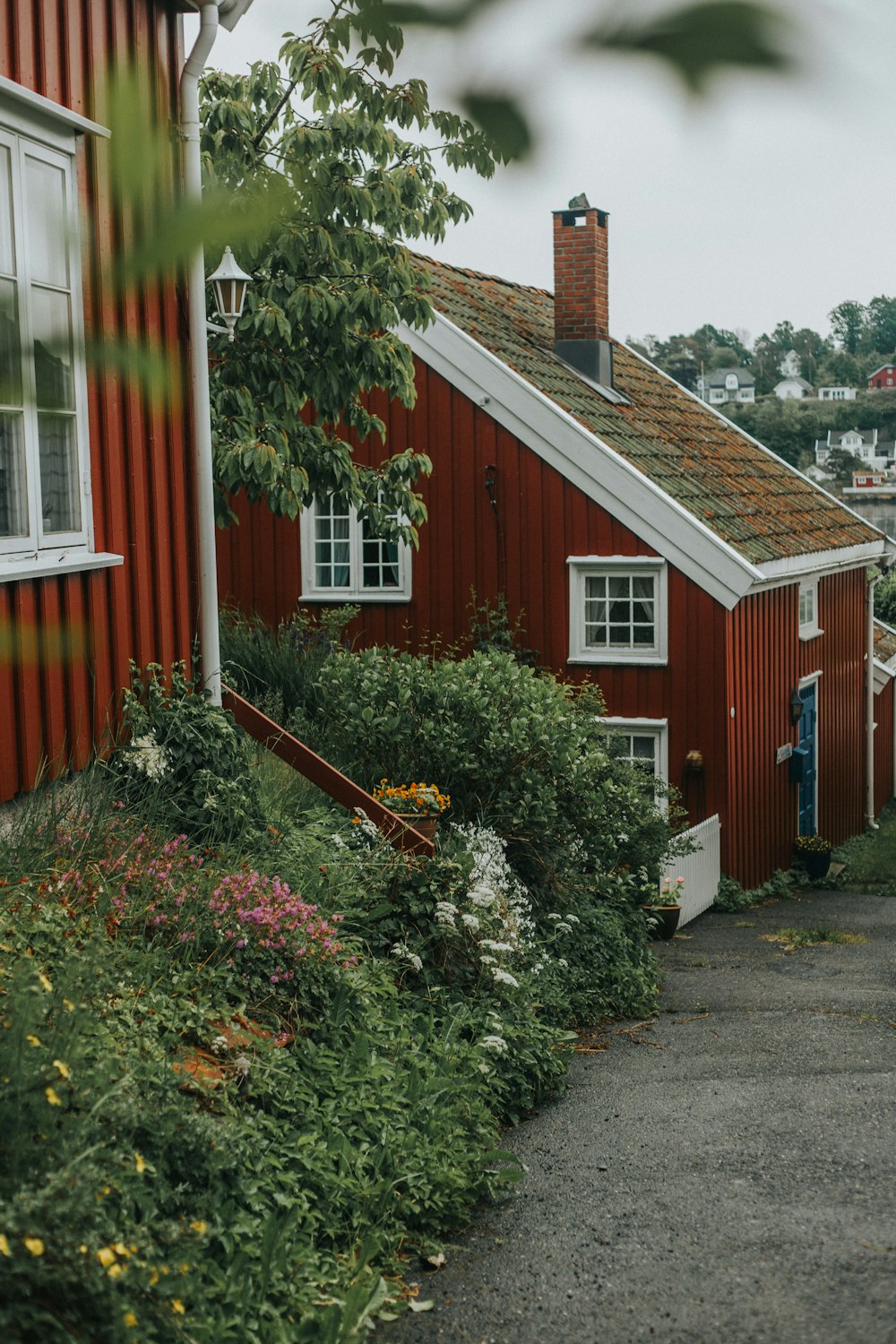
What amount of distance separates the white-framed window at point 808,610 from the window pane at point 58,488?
12.1 metres

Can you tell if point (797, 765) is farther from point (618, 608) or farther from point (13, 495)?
point (13, 495)

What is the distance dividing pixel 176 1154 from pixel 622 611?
11311mm

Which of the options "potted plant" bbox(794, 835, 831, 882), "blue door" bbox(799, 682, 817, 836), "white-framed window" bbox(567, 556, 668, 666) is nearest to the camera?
"white-framed window" bbox(567, 556, 668, 666)

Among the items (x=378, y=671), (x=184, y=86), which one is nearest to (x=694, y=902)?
(x=378, y=671)

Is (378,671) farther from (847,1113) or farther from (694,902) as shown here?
(694,902)

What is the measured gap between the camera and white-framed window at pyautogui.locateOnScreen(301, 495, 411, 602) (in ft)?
52.1

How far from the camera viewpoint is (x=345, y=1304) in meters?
4.00

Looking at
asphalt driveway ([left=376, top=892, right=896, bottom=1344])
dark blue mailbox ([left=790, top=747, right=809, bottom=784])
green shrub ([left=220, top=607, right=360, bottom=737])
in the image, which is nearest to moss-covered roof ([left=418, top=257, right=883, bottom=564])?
dark blue mailbox ([left=790, top=747, right=809, bottom=784])

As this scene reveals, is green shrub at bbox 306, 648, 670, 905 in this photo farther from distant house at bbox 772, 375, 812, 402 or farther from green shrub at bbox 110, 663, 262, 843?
distant house at bbox 772, 375, 812, 402

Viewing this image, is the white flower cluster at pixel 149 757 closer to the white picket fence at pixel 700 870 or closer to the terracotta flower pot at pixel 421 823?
the terracotta flower pot at pixel 421 823

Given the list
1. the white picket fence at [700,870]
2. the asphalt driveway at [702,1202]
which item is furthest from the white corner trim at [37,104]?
the white picket fence at [700,870]

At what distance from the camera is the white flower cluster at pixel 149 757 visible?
22.4 ft

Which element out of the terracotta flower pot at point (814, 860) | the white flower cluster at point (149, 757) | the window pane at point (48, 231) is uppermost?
the window pane at point (48, 231)

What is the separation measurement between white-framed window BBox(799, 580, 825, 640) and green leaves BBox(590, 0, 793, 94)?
1687 cm
